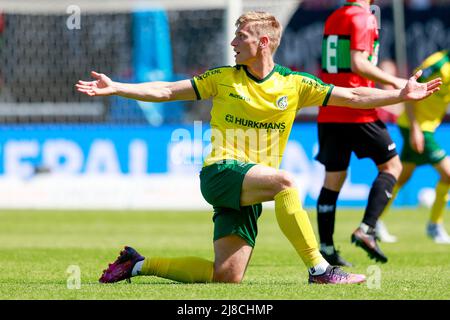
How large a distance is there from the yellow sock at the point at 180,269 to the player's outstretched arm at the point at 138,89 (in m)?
1.11

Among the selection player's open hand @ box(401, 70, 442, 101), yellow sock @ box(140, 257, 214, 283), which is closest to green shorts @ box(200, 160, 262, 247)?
yellow sock @ box(140, 257, 214, 283)

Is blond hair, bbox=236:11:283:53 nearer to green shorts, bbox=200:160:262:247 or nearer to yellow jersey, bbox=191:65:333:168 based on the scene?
yellow jersey, bbox=191:65:333:168

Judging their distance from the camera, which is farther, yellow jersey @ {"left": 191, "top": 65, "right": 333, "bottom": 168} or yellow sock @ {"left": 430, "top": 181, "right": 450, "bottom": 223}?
yellow sock @ {"left": 430, "top": 181, "right": 450, "bottom": 223}

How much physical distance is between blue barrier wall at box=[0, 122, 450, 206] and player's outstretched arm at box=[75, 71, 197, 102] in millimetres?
10215

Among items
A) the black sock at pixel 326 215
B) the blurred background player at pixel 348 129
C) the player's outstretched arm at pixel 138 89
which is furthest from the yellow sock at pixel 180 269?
the black sock at pixel 326 215

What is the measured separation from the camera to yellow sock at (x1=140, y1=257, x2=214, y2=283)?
7320 mm

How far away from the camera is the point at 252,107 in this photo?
23.9ft

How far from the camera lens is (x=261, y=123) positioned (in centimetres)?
732

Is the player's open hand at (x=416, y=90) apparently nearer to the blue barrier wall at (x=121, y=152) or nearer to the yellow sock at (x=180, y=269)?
the yellow sock at (x=180, y=269)

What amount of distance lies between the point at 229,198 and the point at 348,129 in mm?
2560

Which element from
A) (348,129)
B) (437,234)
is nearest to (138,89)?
(348,129)

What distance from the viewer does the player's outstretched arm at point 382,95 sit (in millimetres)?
7156

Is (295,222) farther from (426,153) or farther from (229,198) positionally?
(426,153)
